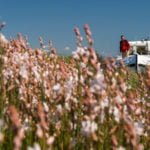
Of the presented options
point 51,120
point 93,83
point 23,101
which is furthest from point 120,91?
point 23,101

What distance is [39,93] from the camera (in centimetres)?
476

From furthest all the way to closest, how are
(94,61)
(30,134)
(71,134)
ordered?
(71,134), (30,134), (94,61)

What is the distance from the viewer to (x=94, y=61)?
2852mm

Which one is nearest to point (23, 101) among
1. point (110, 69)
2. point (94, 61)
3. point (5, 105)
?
point (5, 105)

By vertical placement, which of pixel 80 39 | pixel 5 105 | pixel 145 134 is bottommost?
pixel 145 134

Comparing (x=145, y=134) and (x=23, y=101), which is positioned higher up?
(x=23, y=101)

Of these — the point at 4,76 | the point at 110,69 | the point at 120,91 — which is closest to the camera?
the point at 120,91

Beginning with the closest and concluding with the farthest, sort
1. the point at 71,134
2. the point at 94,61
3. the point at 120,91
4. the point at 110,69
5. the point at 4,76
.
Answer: the point at 94,61
the point at 120,91
the point at 110,69
the point at 71,134
the point at 4,76

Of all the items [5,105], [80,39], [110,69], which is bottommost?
[5,105]

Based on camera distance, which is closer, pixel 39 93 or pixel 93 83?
pixel 93 83

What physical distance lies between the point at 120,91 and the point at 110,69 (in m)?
0.26

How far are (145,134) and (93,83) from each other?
164 centimetres

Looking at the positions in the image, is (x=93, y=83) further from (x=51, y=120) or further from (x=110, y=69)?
(x=51, y=120)

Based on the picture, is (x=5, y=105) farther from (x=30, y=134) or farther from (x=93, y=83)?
(x=93, y=83)
